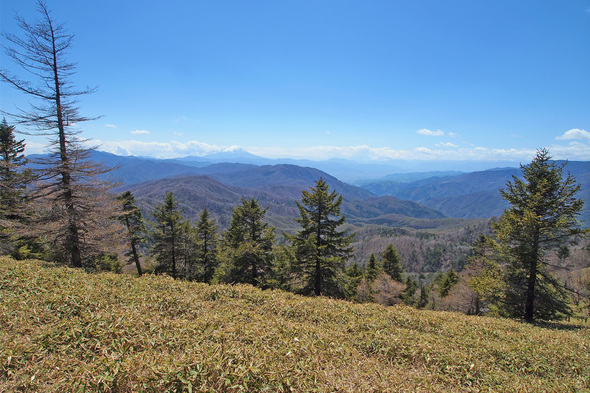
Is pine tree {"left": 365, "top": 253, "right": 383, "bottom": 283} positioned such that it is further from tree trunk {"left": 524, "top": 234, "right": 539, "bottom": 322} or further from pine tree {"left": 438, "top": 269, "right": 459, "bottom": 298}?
tree trunk {"left": 524, "top": 234, "right": 539, "bottom": 322}

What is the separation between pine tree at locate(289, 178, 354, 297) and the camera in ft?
60.5

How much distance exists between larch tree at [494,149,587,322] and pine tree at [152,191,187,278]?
2774cm

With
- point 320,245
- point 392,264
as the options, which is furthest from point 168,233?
point 392,264

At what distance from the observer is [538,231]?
1466 cm

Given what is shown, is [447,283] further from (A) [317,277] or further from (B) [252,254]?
(B) [252,254]

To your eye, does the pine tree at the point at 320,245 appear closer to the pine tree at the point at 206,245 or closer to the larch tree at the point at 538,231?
the larch tree at the point at 538,231

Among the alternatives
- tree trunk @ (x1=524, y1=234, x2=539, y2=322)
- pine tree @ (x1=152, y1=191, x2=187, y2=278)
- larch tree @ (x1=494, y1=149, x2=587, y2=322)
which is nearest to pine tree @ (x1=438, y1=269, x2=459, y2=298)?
larch tree @ (x1=494, y1=149, x2=587, y2=322)

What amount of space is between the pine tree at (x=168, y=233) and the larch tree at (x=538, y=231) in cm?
2774

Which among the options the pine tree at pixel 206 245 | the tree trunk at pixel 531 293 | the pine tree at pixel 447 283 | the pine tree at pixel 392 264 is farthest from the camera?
the pine tree at pixel 447 283

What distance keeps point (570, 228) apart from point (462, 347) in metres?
13.1

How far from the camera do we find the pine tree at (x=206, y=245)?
1131 inches

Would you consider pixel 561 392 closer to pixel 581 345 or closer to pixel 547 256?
pixel 581 345

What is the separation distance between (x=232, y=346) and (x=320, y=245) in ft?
45.5

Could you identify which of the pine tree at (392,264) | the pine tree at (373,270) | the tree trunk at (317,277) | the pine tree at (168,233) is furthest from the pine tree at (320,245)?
the pine tree at (392,264)
